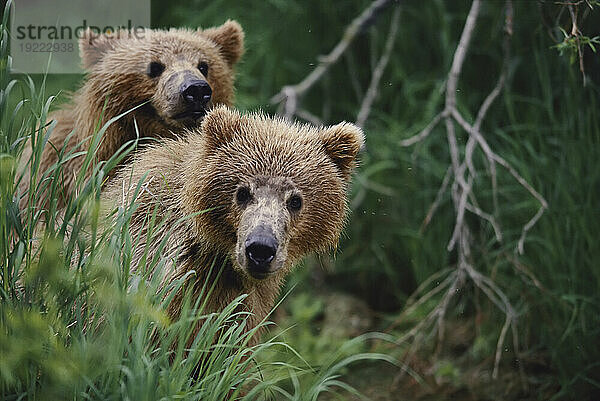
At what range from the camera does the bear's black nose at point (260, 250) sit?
2.50 meters

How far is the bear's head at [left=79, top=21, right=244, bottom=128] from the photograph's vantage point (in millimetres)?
3221

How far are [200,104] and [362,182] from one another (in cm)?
218

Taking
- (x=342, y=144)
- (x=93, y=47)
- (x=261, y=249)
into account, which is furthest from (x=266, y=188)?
(x=93, y=47)

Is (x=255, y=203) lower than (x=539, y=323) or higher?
higher

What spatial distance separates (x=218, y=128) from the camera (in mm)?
2785

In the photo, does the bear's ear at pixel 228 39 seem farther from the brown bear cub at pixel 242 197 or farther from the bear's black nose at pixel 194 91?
the brown bear cub at pixel 242 197

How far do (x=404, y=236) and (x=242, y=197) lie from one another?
315 centimetres

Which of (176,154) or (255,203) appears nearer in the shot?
(255,203)

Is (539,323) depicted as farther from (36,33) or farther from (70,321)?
(36,33)

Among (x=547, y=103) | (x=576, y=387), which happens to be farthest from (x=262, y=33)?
(x=576, y=387)

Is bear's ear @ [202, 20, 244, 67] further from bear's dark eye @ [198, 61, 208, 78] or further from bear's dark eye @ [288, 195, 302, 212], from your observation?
bear's dark eye @ [288, 195, 302, 212]

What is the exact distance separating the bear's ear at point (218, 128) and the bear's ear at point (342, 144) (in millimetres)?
330

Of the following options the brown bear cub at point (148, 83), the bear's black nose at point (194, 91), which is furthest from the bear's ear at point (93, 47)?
the bear's black nose at point (194, 91)

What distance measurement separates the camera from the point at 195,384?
269cm
